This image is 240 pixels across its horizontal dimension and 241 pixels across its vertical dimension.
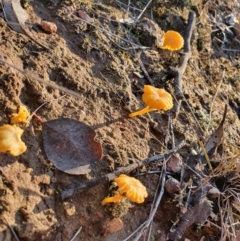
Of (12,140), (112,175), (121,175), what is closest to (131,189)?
(121,175)

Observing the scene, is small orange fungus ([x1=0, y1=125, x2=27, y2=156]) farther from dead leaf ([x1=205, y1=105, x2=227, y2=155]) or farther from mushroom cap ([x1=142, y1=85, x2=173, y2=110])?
dead leaf ([x1=205, y1=105, x2=227, y2=155])

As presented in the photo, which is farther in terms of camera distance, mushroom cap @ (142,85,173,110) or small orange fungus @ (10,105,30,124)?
mushroom cap @ (142,85,173,110)

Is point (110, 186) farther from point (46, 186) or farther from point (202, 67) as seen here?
point (202, 67)

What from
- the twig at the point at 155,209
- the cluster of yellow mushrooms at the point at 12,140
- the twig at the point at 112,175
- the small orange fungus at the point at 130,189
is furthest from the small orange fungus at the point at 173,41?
the cluster of yellow mushrooms at the point at 12,140

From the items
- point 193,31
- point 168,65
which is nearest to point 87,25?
point 168,65

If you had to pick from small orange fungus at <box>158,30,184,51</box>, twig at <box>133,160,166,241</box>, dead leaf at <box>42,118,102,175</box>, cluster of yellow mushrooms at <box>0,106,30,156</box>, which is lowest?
twig at <box>133,160,166,241</box>

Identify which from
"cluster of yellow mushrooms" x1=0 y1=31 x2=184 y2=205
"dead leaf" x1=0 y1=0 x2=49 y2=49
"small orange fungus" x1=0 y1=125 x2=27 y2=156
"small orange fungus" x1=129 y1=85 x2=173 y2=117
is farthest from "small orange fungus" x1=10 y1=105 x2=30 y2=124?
"small orange fungus" x1=129 y1=85 x2=173 y2=117
